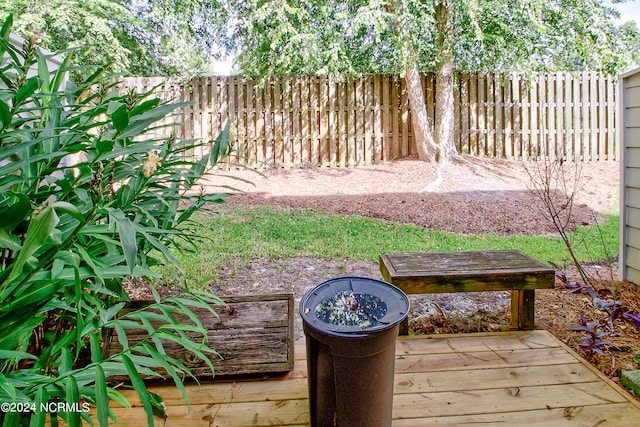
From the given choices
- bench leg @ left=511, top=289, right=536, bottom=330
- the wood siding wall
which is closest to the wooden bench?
bench leg @ left=511, top=289, right=536, bottom=330

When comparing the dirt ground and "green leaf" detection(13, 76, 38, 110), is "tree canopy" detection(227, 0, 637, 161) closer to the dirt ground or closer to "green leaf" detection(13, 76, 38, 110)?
the dirt ground

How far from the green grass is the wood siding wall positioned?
1.38 ft

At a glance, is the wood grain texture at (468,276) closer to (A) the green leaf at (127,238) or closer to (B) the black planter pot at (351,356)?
(B) the black planter pot at (351,356)

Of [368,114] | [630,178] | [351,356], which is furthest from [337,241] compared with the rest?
[368,114]

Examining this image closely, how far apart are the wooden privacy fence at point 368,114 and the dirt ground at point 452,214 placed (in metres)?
0.42

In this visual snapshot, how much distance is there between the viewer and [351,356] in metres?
1.31

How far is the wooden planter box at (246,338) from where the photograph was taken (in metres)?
1.85

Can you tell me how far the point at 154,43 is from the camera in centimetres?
1028

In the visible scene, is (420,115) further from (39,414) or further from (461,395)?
(39,414)

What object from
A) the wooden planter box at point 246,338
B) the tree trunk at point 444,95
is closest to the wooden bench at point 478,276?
the wooden planter box at point 246,338

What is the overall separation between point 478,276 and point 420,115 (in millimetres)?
5093

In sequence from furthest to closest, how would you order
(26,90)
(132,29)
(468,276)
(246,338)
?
1. (132,29)
2. (468,276)
3. (246,338)
4. (26,90)

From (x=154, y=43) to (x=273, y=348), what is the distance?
10.3 m

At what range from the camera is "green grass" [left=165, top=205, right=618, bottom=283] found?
3635 mm
